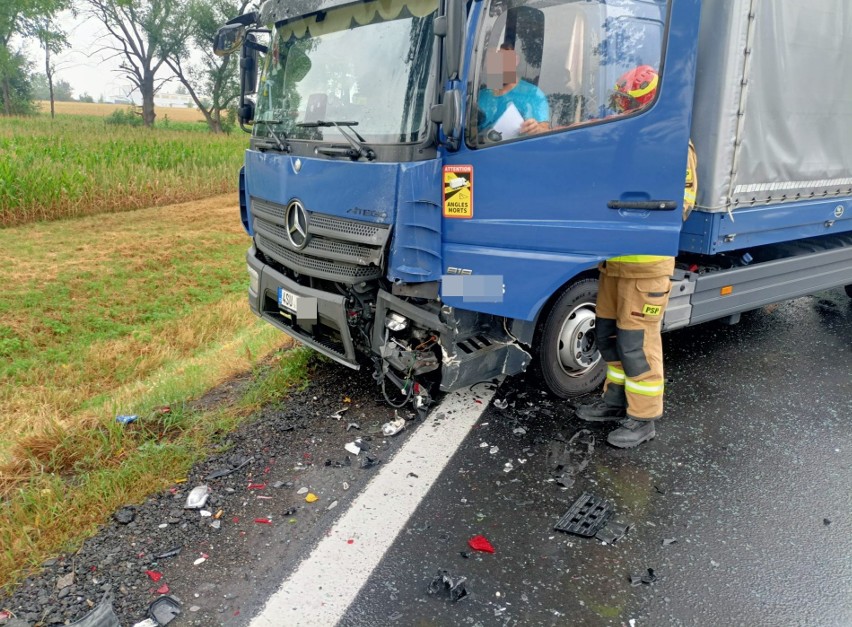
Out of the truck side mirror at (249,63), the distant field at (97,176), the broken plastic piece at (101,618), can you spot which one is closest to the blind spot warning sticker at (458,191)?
the truck side mirror at (249,63)

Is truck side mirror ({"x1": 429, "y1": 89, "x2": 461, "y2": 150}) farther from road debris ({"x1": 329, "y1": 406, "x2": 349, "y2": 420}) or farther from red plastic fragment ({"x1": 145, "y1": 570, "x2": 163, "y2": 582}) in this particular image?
red plastic fragment ({"x1": 145, "y1": 570, "x2": 163, "y2": 582})

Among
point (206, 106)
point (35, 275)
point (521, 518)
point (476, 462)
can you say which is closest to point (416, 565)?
point (521, 518)

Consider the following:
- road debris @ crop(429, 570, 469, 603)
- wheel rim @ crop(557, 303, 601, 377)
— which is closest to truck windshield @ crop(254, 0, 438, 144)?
wheel rim @ crop(557, 303, 601, 377)

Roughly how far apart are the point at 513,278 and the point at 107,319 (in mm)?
5111

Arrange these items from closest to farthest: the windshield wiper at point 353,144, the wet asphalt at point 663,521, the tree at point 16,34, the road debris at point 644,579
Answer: the wet asphalt at point 663,521 < the road debris at point 644,579 < the windshield wiper at point 353,144 < the tree at point 16,34

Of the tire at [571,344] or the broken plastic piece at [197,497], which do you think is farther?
the tire at [571,344]

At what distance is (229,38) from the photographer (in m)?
4.80

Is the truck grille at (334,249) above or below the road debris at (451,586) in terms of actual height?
above

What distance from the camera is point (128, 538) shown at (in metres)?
Result: 2.72

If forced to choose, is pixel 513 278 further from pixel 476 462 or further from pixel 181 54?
pixel 181 54

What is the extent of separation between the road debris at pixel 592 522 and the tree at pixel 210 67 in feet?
141

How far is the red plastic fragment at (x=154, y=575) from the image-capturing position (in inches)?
98.3

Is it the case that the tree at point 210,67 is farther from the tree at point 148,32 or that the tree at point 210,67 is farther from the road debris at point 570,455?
the road debris at point 570,455

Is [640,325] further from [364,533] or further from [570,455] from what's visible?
[364,533]
